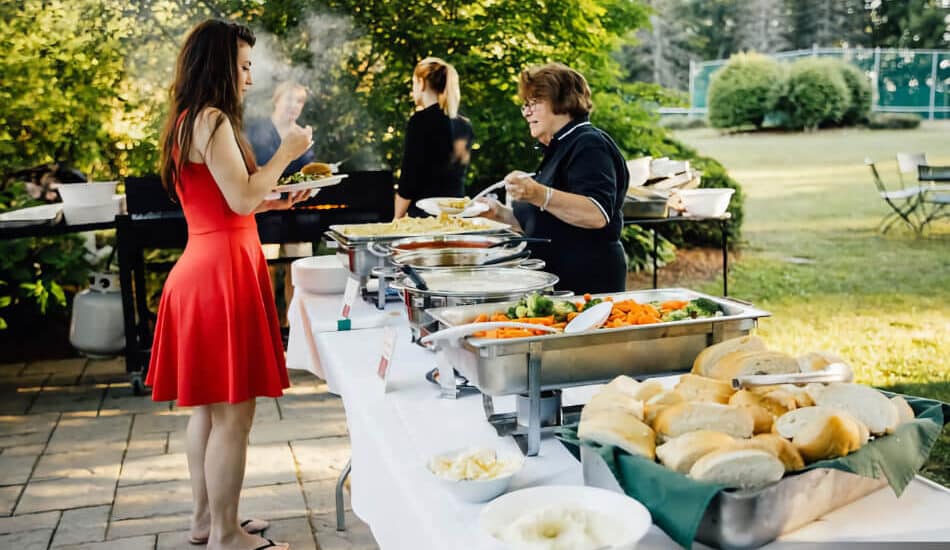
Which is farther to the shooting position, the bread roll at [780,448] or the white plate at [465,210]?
the white plate at [465,210]

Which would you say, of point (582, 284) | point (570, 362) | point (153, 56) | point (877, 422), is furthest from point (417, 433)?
point (153, 56)

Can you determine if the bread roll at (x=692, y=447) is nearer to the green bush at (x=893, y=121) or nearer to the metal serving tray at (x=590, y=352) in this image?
the metal serving tray at (x=590, y=352)

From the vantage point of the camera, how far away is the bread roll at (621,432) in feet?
4.05

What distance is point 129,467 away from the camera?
3598 millimetres

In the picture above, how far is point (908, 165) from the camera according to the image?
31.8 ft

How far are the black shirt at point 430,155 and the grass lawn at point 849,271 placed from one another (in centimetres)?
232

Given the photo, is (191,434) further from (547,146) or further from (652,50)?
(652,50)

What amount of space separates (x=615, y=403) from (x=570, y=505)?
20 centimetres

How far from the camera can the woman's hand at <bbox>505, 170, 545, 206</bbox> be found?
2453mm

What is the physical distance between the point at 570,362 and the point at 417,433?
308mm

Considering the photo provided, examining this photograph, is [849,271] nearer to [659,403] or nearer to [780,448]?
[659,403]

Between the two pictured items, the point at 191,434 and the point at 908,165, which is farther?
the point at 908,165

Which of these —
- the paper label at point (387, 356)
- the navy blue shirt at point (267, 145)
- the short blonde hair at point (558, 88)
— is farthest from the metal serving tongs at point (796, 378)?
the navy blue shirt at point (267, 145)

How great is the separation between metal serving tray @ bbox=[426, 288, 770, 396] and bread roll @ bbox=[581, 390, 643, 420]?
0.51 feet
